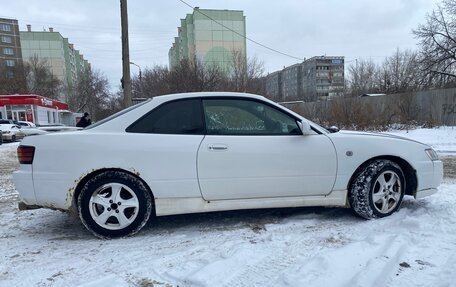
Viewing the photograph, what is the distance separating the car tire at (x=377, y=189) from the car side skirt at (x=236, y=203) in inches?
6.1

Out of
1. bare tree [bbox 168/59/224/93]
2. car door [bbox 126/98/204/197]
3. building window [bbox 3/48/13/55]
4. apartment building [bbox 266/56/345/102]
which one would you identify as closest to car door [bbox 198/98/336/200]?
car door [bbox 126/98/204/197]

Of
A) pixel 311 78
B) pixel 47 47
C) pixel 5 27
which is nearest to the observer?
pixel 5 27

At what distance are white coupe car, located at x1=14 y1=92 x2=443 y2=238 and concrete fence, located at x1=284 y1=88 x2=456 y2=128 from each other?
15859 mm

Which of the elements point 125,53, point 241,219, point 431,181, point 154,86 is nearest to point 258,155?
point 241,219

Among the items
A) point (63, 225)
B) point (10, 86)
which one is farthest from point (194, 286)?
point (10, 86)

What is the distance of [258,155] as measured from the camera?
3699 millimetres

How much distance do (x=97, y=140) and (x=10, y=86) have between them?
199 ft

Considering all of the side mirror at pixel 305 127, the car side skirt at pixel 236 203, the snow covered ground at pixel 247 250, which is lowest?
the snow covered ground at pixel 247 250

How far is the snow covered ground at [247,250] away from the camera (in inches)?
106

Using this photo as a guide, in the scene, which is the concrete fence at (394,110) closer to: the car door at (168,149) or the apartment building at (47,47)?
the car door at (168,149)

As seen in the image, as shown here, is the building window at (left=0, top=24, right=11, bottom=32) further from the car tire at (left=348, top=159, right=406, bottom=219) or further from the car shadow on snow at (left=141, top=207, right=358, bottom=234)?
the car tire at (left=348, top=159, right=406, bottom=219)

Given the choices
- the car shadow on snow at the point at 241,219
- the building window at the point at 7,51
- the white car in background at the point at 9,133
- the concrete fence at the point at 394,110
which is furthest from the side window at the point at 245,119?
the building window at the point at 7,51

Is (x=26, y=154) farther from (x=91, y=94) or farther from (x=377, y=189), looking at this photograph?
(x=91, y=94)

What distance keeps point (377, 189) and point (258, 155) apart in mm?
1533
